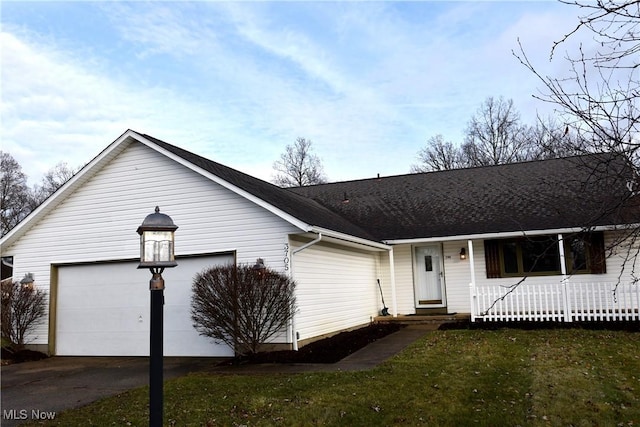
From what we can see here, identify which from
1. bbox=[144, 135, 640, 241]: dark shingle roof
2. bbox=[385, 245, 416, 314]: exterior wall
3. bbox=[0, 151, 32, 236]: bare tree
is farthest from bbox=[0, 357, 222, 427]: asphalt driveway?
bbox=[0, 151, 32, 236]: bare tree

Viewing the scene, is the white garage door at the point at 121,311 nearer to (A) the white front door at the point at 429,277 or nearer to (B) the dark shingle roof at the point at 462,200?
(B) the dark shingle roof at the point at 462,200

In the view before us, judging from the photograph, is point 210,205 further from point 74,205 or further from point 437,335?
point 437,335

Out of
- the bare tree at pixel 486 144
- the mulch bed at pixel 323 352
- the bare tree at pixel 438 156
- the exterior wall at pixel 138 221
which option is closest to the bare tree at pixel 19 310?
the exterior wall at pixel 138 221

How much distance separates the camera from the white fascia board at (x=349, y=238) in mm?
10564

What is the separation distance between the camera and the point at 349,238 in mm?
12102

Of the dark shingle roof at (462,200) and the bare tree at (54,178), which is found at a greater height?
the bare tree at (54,178)

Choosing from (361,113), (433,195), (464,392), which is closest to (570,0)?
(464,392)

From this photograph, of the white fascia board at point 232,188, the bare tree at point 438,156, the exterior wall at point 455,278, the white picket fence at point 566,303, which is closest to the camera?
the white fascia board at point 232,188

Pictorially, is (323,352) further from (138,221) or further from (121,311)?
(138,221)

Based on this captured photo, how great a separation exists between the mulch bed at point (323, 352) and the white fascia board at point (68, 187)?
19.0 feet

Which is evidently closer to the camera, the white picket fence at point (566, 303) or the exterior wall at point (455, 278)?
the white picket fence at point (566, 303)

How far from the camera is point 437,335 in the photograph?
11.6 meters

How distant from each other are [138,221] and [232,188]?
2.79 metres

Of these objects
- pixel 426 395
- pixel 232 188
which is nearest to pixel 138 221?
pixel 232 188
